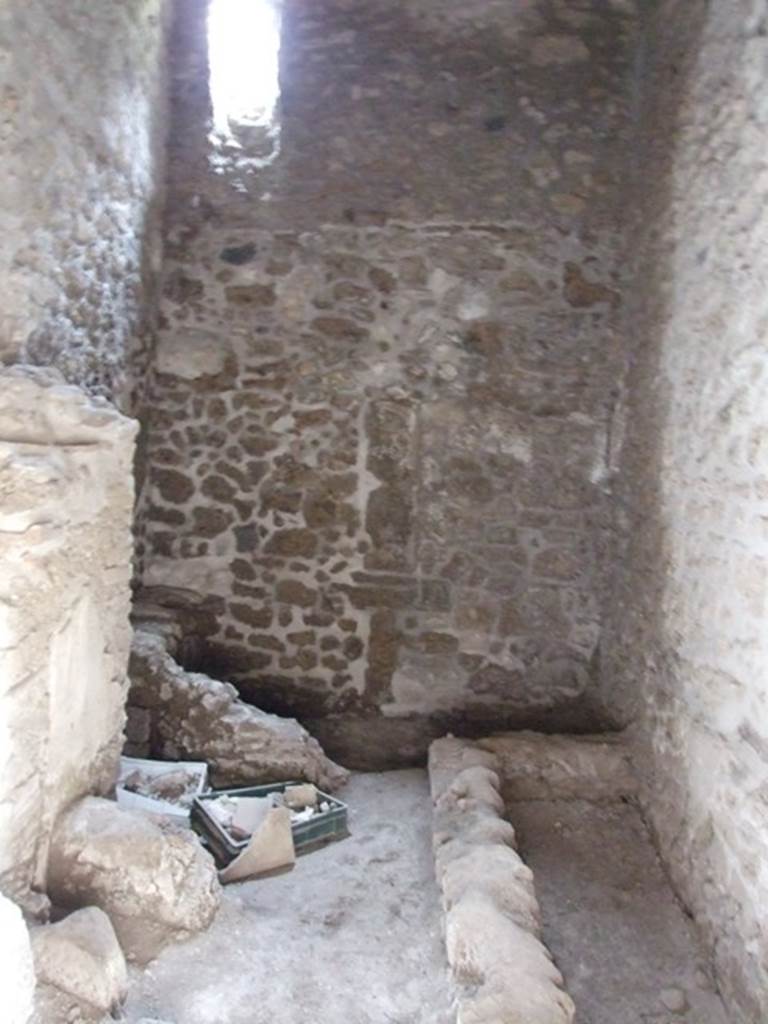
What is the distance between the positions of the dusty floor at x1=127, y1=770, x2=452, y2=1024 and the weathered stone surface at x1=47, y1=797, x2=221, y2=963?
72 millimetres

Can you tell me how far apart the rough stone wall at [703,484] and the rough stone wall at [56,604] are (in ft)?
6.59

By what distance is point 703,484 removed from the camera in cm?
311

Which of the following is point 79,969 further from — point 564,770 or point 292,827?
point 564,770

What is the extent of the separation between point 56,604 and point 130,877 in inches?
31.1

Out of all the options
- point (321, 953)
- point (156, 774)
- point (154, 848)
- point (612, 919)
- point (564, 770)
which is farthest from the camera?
point (564, 770)

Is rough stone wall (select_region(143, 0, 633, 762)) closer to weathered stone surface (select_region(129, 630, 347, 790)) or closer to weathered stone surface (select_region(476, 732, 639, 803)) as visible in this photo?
weathered stone surface (select_region(476, 732, 639, 803))

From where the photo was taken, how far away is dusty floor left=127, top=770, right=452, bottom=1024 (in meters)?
2.18

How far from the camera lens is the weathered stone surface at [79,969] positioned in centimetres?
190

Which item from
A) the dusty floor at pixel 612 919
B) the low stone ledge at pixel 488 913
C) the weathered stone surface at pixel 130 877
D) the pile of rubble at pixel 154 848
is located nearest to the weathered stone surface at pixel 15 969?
the pile of rubble at pixel 154 848

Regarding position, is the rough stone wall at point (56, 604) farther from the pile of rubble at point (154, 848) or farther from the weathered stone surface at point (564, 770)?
the weathered stone surface at point (564, 770)

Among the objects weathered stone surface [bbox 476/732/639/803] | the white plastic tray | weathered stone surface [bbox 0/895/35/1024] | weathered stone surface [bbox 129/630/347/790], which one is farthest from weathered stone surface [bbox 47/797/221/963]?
weathered stone surface [bbox 476/732/639/803]

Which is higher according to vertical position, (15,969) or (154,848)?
(15,969)

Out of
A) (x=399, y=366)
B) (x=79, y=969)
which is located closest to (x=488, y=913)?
(x=79, y=969)

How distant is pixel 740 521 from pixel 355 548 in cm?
231
